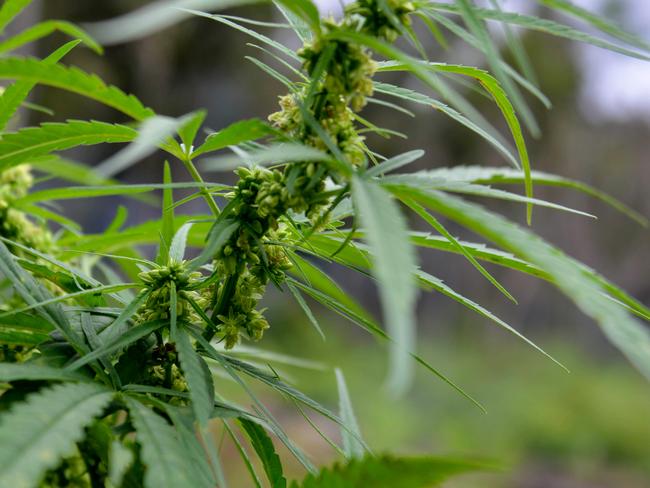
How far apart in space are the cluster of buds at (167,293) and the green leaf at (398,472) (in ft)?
0.39

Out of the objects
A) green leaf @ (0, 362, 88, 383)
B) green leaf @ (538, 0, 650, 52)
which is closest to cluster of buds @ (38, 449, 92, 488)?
green leaf @ (0, 362, 88, 383)

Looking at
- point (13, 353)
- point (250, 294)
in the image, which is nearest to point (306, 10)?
point (250, 294)

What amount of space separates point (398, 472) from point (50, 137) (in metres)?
0.20

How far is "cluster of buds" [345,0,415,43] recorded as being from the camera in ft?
0.95

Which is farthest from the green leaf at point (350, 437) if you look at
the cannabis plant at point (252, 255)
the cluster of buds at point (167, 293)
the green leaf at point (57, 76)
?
the green leaf at point (57, 76)

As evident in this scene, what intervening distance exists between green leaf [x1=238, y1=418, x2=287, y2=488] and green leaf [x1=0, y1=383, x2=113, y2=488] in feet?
0.29

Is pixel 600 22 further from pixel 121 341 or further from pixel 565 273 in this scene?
pixel 121 341

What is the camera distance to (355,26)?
29 cm

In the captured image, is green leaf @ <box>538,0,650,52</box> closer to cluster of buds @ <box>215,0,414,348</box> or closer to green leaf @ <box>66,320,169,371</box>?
cluster of buds @ <box>215,0,414,348</box>

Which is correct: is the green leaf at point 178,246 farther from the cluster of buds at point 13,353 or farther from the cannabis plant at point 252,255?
the cluster of buds at point 13,353

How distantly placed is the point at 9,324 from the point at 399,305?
249 mm

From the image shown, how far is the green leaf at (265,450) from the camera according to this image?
0.32 metres

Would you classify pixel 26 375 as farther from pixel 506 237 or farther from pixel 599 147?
pixel 599 147

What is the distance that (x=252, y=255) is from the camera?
0.32 meters
